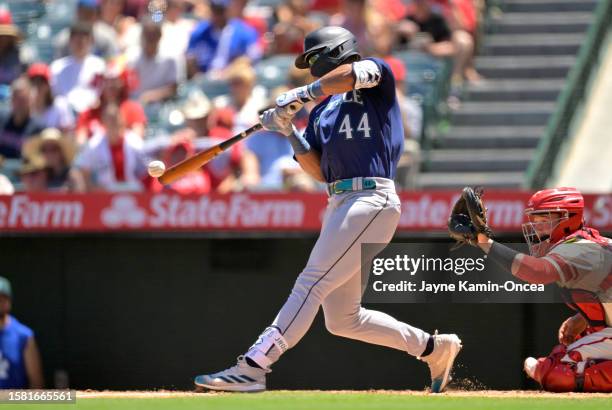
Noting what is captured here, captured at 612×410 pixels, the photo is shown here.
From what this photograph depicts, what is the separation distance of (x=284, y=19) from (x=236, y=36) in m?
0.54

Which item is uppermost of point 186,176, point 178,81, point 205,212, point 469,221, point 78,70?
point 78,70

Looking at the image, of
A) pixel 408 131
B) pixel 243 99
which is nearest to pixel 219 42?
pixel 243 99

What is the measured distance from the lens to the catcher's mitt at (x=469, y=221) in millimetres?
5820

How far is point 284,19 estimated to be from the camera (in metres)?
11.8

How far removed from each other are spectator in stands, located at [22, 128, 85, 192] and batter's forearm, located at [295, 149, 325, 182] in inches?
161

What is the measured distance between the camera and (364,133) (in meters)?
5.96

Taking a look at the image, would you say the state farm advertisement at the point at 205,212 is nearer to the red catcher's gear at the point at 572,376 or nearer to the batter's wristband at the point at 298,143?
the red catcher's gear at the point at 572,376

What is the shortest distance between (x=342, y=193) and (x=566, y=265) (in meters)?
1.12

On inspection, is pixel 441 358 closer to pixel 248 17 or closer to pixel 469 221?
pixel 469 221

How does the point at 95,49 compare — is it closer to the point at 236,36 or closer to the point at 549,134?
the point at 236,36

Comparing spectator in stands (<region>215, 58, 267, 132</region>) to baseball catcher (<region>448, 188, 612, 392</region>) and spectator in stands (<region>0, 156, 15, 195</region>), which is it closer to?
spectator in stands (<region>0, 156, 15, 195</region>)

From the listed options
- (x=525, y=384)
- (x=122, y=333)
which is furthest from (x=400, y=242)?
(x=122, y=333)

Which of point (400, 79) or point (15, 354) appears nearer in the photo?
point (15, 354)
